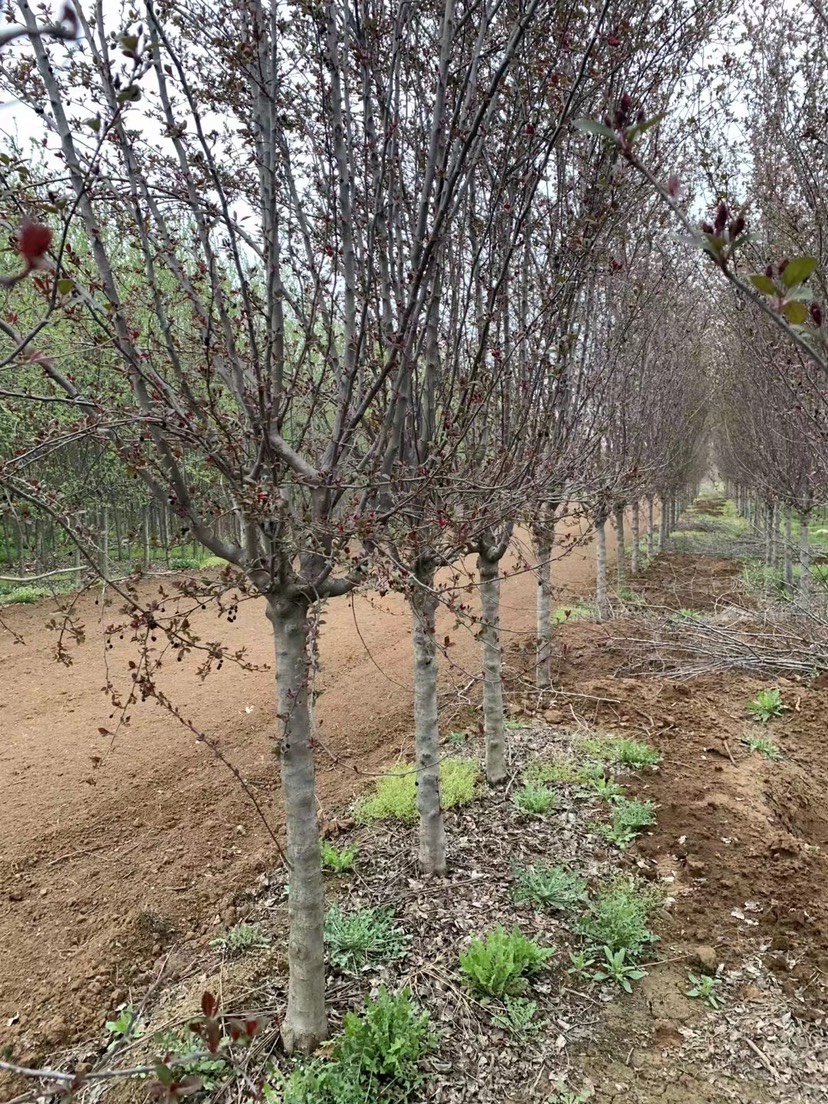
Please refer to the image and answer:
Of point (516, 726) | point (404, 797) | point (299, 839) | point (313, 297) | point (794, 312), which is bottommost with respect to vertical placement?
point (516, 726)

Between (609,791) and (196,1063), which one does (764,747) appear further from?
(196,1063)

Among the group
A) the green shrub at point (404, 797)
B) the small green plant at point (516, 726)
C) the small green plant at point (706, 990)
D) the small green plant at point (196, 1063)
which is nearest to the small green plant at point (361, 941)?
the small green plant at point (196, 1063)

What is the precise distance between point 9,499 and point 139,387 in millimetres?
545

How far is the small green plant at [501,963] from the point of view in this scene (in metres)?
2.89

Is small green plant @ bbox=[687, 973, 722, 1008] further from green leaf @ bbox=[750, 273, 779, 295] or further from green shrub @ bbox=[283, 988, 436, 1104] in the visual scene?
green leaf @ bbox=[750, 273, 779, 295]

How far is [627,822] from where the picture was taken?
4.20m

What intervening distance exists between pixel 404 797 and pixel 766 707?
369cm

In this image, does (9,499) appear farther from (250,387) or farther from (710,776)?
(710,776)

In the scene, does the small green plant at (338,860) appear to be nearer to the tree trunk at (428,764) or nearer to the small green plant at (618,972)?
the tree trunk at (428,764)

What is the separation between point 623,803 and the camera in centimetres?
444

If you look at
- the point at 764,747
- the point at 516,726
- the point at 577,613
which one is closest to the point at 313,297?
the point at 516,726

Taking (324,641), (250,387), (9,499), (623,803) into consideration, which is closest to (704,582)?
(324,641)

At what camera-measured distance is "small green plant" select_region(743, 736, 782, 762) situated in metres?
5.16

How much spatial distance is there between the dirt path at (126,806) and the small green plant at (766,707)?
7.60 ft
